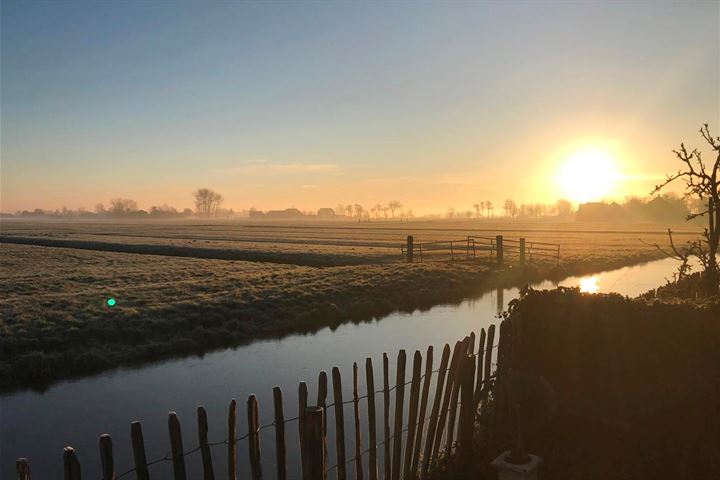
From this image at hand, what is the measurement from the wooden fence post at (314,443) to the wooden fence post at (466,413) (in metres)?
2.46

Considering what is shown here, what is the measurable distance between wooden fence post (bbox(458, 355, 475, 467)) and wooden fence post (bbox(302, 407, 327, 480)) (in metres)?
2.46

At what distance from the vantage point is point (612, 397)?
8.12 meters

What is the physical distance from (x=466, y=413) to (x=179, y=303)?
634 inches

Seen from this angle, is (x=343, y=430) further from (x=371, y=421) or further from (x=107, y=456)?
(x=107, y=456)

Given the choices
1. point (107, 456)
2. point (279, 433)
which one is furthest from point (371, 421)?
point (107, 456)

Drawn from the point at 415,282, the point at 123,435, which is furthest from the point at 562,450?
the point at 415,282

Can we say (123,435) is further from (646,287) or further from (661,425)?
(646,287)

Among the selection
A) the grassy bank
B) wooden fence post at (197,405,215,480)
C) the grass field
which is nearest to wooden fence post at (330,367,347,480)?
wooden fence post at (197,405,215,480)

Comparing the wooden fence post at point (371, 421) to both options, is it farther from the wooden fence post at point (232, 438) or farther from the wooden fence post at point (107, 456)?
the wooden fence post at point (107, 456)

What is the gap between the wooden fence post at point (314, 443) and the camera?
18.1 ft

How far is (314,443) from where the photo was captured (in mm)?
5578

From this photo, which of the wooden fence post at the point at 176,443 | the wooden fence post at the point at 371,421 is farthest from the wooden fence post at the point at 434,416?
the wooden fence post at the point at 176,443

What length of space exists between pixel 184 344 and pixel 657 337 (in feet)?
46.3

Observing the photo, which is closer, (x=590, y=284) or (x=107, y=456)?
(x=107, y=456)
